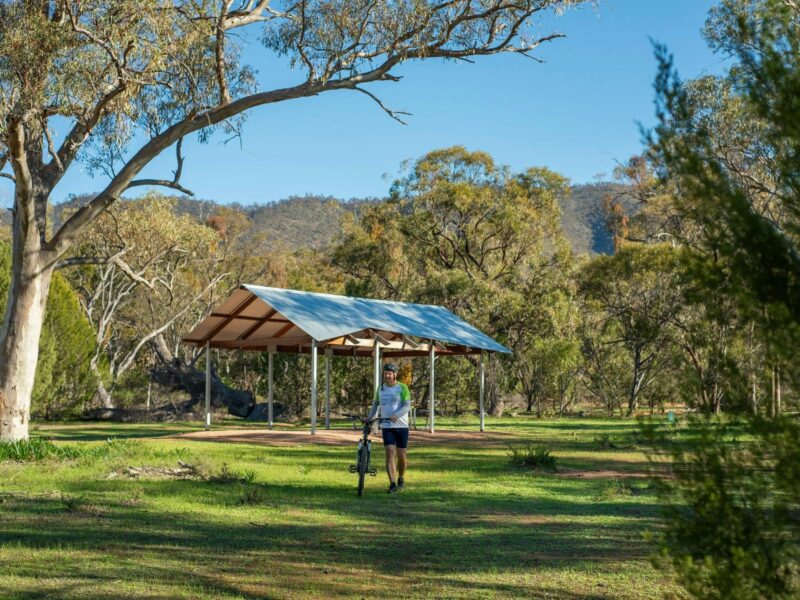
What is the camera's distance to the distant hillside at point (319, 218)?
→ 80250 mm

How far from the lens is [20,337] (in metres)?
18.1

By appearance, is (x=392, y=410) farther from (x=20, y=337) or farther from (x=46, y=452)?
(x=20, y=337)

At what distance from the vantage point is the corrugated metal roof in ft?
77.6

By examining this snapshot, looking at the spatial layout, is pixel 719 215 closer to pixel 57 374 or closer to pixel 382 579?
pixel 382 579

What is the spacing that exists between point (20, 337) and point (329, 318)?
817 centimetres

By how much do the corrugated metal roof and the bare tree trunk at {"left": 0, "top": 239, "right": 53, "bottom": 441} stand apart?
6335mm

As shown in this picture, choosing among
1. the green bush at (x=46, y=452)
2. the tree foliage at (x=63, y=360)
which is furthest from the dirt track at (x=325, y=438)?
the tree foliage at (x=63, y=360)

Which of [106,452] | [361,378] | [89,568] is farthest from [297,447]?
[361,378]

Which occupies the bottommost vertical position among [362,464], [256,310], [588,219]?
[362,464]

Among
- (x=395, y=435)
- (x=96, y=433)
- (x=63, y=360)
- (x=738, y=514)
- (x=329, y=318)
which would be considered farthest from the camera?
(x=63, y=360)

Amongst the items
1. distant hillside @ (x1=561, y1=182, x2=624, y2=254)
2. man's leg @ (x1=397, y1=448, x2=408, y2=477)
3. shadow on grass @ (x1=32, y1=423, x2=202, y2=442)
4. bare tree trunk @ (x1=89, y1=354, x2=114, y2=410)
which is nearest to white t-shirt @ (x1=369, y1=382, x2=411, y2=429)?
man's leg @ (x1=397, y1=448, x2=408, y2=477)

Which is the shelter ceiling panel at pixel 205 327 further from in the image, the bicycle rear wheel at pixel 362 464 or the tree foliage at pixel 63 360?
the bicycle rear wheel at pixel 362 464

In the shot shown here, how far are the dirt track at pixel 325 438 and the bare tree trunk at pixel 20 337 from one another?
13.8 ft

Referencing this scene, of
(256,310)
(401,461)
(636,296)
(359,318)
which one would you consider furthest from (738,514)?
(636,296)
